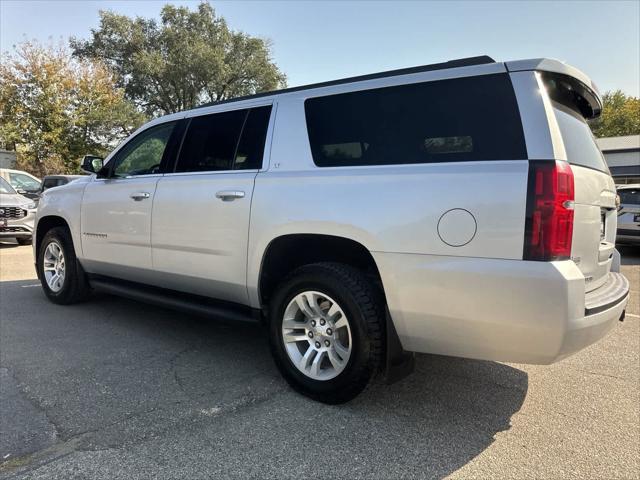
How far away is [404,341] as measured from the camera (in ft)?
9.09

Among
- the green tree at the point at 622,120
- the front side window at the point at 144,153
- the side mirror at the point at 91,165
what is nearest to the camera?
the front side window at the point at 144,153

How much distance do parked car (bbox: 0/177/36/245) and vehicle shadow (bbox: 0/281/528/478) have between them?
6.75m

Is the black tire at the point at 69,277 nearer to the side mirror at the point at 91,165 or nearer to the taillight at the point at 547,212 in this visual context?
the side mirror at the point at 91,165

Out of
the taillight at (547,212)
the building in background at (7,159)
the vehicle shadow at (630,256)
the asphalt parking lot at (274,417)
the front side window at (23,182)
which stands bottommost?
the asphalt parking lot at (274,417)

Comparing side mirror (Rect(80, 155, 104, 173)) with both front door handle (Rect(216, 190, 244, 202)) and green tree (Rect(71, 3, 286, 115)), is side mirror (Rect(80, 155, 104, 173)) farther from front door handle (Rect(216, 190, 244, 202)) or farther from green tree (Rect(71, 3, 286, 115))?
green tree (Rect(71, 3, 286, 115))

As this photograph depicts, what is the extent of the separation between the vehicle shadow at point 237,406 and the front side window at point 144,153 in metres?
1.54

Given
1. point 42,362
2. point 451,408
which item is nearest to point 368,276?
point 451,408

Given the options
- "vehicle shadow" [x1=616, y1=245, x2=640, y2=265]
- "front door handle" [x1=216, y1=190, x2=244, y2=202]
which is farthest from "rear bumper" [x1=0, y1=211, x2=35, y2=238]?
"vehicle shadow" [x1=616, y1=245, x2=640, y2=265]

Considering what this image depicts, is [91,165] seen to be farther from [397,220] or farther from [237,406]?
[397,220]

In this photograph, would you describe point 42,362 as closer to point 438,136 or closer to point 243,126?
point 243,126

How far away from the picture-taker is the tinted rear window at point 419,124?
251 centimetres

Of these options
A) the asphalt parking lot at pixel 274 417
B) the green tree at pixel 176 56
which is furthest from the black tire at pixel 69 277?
the green tree at pixel 176 56

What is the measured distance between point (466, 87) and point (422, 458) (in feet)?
6.59

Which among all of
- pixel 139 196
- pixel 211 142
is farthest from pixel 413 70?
pixel 139 196
